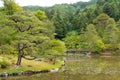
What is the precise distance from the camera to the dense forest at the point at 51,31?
43.8 meters

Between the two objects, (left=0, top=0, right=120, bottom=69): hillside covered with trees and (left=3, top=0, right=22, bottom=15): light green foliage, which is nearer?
(left=0, top=0, right=120, bottom=69): hillside covered with trees

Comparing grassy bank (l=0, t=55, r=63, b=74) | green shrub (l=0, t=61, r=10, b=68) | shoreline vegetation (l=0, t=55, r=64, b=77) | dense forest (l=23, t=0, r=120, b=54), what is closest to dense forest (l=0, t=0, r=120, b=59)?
dense forest (l=23, t=0, r=120, b=54)

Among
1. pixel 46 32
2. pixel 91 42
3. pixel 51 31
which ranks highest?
pixel 46 32

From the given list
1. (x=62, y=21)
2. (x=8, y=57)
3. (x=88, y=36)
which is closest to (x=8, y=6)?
(x=8, y=57)

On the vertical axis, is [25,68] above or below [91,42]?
above

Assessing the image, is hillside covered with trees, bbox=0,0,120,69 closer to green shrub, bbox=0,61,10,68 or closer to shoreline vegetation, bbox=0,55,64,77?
shoreline vegetation, bbox=0,55,64,77

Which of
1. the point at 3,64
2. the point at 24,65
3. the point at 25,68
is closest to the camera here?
the point at 3,64

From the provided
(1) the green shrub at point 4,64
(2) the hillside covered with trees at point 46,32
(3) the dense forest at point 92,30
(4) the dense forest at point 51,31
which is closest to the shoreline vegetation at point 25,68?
(1) the green shrub at point 4,64

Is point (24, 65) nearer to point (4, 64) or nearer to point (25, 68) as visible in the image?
point (25, 68)

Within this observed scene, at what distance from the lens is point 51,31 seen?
71.6 meters

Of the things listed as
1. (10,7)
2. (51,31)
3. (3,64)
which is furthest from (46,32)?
(51,31)

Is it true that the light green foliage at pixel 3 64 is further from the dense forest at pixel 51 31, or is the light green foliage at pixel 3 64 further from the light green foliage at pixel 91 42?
the light green foliage at pixel 91 42

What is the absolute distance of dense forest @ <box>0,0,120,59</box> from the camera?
43750mm

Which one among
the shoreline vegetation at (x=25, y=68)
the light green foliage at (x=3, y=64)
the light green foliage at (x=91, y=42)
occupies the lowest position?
the light green foliage at (x=91, y=42)
